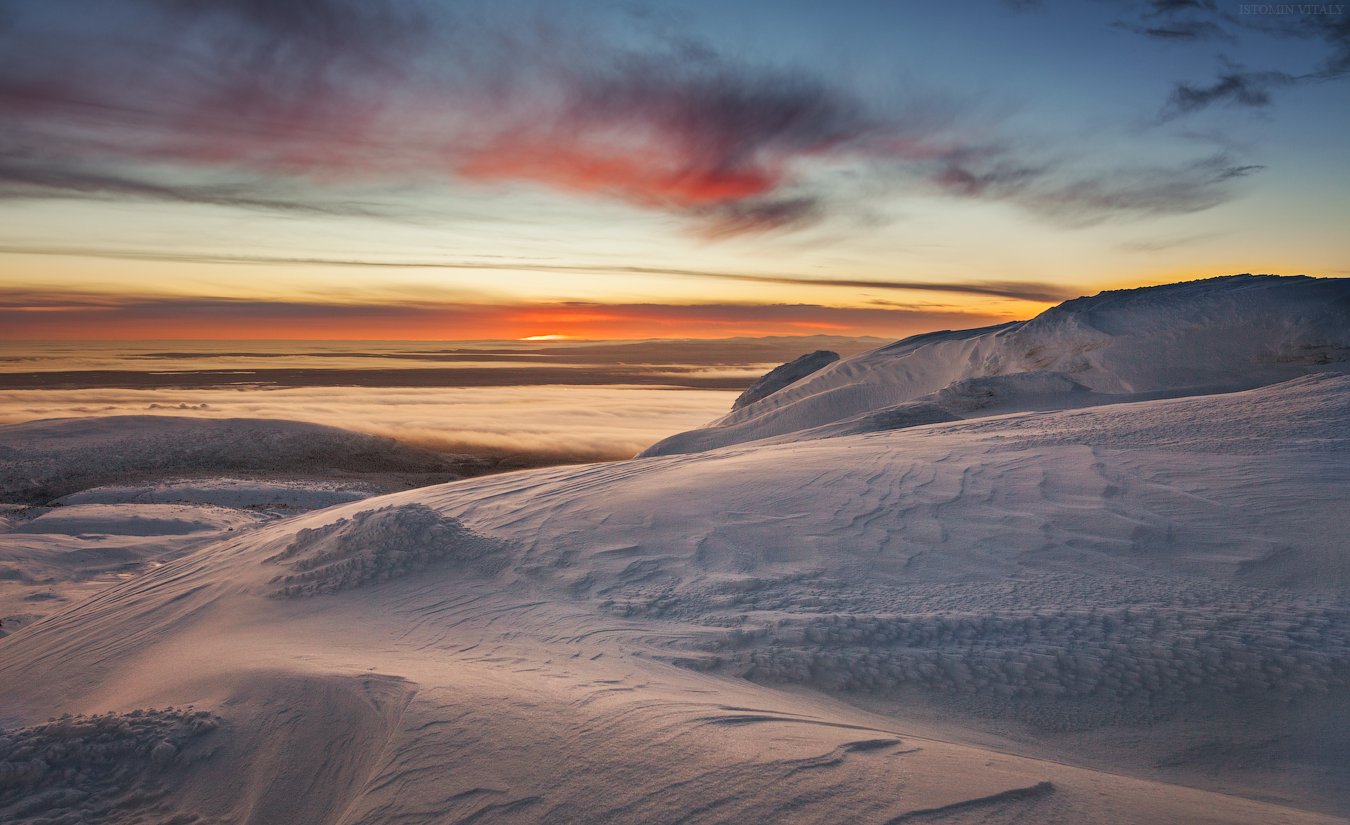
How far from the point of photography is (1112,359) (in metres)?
13.1

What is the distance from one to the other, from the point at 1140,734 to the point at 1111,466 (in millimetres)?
3197

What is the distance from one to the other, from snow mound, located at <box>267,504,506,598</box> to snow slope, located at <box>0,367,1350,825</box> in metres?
0.03

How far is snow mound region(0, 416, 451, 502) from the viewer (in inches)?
709

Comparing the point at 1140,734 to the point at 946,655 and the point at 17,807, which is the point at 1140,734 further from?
the point at 17,807

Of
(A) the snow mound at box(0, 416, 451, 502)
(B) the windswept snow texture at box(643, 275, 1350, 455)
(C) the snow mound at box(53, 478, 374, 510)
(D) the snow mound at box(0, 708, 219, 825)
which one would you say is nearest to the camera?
(D) the snow mound at box(0, 708, 219, 825)

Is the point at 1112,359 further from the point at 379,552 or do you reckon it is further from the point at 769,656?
the point at 379,552

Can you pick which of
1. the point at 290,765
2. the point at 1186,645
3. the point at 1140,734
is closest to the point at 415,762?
the point at 290,765

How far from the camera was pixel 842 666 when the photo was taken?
3479mm

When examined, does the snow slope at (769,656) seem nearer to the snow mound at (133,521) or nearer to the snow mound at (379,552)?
the snow mound at (379,552)

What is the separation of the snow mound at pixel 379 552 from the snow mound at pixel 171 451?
52.8ft

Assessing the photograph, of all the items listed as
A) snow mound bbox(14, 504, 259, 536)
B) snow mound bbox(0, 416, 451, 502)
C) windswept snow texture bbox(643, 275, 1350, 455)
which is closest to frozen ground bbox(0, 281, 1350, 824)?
windswept snow texture bbox(643, 275, 1350, 455)

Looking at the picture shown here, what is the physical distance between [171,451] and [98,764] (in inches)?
837

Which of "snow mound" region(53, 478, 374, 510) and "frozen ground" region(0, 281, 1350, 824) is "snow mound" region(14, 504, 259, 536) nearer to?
"snow mound" region(53, 478, 374, 510)

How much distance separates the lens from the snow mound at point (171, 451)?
1800 centimetres
